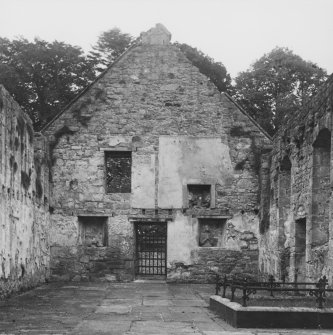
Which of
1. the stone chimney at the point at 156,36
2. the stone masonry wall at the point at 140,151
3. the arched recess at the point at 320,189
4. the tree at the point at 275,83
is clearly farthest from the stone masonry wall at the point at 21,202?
the tree at the point at 275,83

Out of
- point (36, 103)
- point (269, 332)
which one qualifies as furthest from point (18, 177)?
point (36, 103)

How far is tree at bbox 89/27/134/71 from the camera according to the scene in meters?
32.5

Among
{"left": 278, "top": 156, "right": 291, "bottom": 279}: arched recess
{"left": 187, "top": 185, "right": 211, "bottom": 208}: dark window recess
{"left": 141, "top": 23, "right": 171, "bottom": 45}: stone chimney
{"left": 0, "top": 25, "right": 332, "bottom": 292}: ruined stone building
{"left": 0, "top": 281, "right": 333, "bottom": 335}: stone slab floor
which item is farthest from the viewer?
{"left": 141, "top": 23, "right": 171, "bottom": 45}: stone chimney

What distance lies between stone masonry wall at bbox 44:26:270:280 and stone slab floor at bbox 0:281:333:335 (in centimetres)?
268

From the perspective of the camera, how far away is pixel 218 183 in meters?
19.2

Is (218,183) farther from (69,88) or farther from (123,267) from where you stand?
(69,88)

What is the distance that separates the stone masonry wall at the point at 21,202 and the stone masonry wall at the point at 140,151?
911 millimetres

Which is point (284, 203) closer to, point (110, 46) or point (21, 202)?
point (21, 202)

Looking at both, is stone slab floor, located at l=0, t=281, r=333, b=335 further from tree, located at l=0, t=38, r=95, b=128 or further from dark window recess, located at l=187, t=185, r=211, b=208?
tree, located at l=0, t=38, r=95, b=128

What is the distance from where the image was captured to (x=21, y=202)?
1509cm

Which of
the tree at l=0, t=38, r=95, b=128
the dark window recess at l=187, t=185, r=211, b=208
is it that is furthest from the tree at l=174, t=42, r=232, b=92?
the dark window recess at l=187, t=185, r=211, b=208

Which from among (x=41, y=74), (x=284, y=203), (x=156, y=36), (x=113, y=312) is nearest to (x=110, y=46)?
(x=41, y=74)

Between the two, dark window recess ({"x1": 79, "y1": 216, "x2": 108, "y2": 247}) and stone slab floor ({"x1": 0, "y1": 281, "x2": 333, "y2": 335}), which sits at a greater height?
dark window recess ({"x1": 79, "y1": 216, "x2": 108, "y2": 247})

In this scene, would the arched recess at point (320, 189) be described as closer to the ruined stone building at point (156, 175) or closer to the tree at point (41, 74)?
the ruined stone building at point (156, 175)
